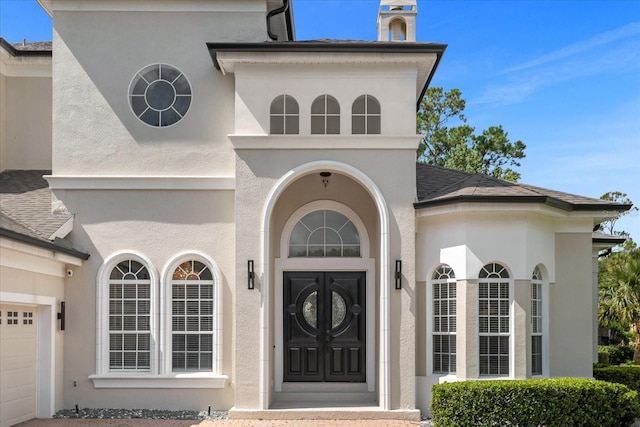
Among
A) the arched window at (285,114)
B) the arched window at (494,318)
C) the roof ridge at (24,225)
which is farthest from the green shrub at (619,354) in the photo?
the roof ridge at (24,225)

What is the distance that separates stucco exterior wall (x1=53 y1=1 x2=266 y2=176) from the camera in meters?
14.1

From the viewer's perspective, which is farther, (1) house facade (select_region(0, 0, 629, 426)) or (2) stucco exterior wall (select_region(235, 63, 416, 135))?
(2) stucco exterior wall (select_region(235, 63, 416, 135))

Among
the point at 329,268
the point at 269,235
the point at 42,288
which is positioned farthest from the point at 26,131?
the point at 329,268

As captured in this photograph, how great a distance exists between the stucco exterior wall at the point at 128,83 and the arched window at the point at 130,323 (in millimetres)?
2472

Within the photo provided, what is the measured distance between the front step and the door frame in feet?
5.46

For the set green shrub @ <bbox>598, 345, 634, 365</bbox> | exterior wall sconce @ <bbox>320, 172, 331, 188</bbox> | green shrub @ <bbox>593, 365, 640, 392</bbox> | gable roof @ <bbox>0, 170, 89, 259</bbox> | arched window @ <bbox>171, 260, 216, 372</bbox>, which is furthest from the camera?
green shrub @ <bbox>598, 345, 634, 365</bbox>

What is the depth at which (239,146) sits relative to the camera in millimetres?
13328

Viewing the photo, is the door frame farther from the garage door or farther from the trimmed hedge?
the garage door

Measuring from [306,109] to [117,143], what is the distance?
4.23m

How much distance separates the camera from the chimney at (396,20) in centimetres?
1412

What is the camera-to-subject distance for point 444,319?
13422mm

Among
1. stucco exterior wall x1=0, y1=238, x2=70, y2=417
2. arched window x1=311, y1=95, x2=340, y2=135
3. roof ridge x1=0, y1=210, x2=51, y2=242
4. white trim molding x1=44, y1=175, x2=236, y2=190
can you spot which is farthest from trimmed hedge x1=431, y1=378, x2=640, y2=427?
roof ridge x1=0, y1=210, x2=51, y2=242

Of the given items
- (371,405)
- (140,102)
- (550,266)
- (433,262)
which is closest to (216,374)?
(371,405)

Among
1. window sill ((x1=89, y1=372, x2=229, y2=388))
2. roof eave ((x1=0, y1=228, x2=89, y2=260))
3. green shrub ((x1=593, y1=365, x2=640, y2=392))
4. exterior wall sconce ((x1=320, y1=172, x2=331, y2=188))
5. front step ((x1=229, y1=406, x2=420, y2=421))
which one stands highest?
exterior wall sconce ((x1=320, y1=172, x2=331, y2=188))
